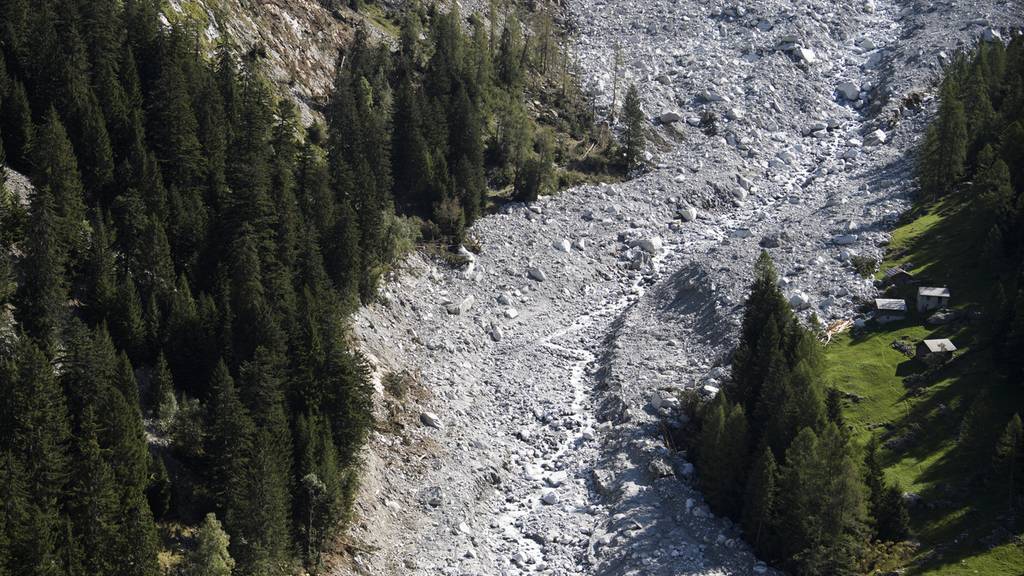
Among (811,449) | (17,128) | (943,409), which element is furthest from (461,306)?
(943,409)

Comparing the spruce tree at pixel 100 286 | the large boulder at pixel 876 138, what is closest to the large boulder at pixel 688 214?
the large boulder at pixel 876 138

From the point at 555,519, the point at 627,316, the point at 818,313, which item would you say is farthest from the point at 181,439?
the point at 818,313

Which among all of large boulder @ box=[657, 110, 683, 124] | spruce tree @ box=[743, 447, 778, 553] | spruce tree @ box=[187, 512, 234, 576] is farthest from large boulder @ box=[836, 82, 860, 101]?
spruce tree @ box=[187, 512, 234, 576]

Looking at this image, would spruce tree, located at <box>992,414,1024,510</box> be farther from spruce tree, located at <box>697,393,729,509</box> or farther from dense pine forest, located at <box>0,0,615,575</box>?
dense pine forest, located at <box>0,0,615,575</box>

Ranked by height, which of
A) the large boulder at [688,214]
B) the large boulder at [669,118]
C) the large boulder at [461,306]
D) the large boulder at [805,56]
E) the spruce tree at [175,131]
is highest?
the large boulder at [805,56]

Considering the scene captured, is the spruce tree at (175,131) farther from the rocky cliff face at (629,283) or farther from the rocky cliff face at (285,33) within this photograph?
the rocky cliff face at (629,283)

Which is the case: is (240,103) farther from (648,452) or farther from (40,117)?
(648,452)
